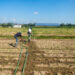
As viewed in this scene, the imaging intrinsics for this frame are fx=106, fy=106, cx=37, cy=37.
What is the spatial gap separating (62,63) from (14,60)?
268cm

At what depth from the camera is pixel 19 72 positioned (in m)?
4.66

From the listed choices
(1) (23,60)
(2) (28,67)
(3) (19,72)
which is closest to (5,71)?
(3) (19,72)

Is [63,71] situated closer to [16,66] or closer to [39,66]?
[39,66]

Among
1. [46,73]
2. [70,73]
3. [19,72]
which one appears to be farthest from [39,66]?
[70,73]

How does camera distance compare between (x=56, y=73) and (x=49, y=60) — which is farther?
(x=49, y=60)

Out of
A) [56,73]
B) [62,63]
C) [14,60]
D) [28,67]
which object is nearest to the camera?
[56,73]

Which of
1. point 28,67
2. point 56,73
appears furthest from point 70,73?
point 28,67

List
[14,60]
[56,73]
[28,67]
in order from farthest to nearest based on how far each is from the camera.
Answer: [14,60], [28,67], [56,73]

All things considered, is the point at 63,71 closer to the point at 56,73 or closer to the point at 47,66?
the point at 56,73

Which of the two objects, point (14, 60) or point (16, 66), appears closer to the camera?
point (16, 66)

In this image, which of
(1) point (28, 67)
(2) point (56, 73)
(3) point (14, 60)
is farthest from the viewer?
(3) point (14, 60)

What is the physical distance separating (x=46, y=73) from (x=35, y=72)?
484 mm

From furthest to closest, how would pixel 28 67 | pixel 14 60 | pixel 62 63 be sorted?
pixel 14 60, pixel 62 63, pixel 28 67

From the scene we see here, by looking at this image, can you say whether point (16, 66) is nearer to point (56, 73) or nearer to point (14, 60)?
point (14, 60)
